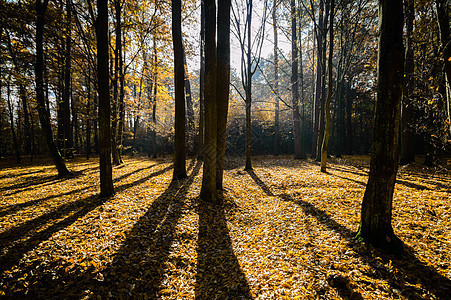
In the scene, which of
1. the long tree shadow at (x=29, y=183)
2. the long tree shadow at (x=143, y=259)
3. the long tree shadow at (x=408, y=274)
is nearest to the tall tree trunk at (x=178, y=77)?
the long tree shadow at (x=143, y=259)

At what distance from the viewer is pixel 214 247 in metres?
4.14

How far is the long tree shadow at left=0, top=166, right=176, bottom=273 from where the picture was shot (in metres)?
3.12

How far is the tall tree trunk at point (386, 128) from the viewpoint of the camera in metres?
2.90

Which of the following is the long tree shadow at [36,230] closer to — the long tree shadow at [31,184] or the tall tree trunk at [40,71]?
the long tree shadow at [31,184]

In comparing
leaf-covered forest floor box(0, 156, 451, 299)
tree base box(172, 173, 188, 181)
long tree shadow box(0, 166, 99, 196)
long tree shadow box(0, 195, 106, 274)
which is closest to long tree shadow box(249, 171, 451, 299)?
leaf-covered forest floor box(0, 156, 451, 299)

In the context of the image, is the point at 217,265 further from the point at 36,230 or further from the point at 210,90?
the point at 210,90

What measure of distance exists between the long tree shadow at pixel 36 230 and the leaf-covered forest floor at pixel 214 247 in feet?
0.07

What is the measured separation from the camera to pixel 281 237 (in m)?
4.24

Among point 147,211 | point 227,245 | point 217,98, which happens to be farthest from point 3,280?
point 217,98

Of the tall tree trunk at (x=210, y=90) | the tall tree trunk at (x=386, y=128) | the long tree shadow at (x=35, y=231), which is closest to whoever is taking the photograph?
the tall tree trunk at (x=386, y=128)

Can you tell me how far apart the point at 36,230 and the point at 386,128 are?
6799 millimetres

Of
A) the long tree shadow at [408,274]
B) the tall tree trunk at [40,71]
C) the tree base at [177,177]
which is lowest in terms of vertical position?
the long tree shadow at [408,274]

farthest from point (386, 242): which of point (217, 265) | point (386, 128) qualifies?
point (217, 265)

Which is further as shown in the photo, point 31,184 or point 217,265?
point 31,184
